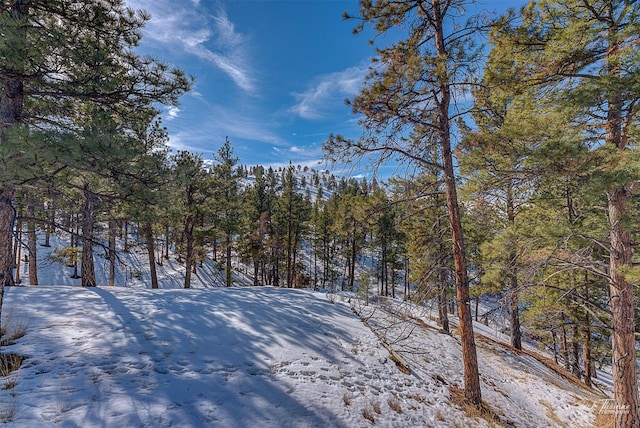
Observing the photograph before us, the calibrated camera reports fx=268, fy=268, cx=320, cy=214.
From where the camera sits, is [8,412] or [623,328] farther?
[623,328]

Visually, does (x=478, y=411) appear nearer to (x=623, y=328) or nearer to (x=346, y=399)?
(x=346, y=399)

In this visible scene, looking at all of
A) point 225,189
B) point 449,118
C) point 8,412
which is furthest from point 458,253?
point 225,189

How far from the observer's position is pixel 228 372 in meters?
4.90

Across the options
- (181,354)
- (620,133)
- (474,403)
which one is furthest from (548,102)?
(181,354)

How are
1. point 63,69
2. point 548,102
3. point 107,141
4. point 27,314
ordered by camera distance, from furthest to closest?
point 27,314 < point 548,102 < point 63,69 < point 107,141

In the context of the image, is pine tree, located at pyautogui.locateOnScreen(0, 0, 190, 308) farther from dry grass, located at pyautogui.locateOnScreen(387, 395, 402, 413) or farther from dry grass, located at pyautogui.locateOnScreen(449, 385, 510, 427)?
dry grass, located at pyautogui.locateOnScreen(449, 385, 510, 427)

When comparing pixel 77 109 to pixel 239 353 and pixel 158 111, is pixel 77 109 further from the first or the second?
pixel 239 353

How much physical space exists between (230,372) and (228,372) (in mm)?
35

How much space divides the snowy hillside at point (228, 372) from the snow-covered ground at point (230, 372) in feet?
0.08

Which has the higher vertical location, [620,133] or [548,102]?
[548,102]

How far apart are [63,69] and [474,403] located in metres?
10.5

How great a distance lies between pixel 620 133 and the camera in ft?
16.7

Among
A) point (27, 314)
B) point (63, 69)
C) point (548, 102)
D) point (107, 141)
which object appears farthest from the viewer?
point (27, 314)

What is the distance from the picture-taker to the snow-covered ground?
3734 millimetres
